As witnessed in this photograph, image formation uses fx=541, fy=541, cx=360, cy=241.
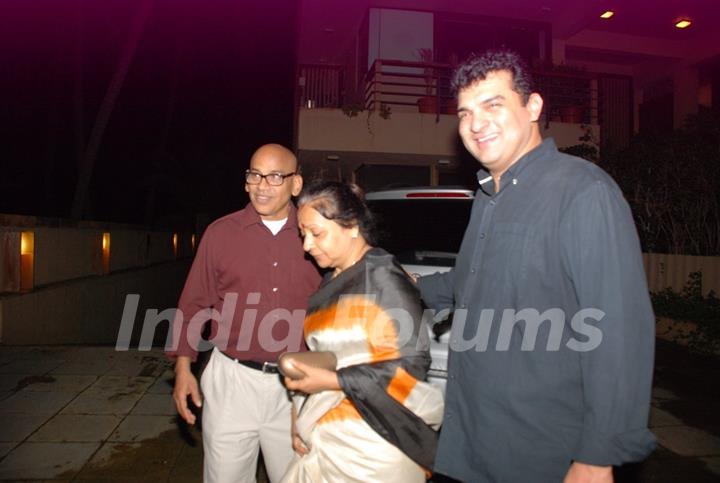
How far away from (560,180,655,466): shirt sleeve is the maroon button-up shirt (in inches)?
64.5

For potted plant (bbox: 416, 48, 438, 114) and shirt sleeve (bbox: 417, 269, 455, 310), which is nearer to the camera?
shirt sleeve (bbox: 417, 269, 455, 310)

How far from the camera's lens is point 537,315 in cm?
167

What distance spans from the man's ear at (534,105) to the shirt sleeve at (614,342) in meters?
0.50

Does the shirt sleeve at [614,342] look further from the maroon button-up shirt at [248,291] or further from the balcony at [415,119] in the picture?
the balcony at [415,119]

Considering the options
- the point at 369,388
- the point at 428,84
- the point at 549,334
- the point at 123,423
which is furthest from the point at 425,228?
the point at 428,84

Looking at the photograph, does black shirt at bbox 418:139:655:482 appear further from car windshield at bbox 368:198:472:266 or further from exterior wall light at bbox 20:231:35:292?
exterior wall light at bbox 20:231:35:292

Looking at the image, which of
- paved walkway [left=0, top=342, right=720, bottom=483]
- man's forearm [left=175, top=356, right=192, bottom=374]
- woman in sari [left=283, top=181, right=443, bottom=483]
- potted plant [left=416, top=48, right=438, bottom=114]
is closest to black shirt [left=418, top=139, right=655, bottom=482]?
woman in sari [left=283, top=181, right=443, bottom=483]

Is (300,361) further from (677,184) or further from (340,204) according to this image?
(677,184)

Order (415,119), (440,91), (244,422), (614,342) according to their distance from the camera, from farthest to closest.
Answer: (440,91) → (415,119) → (244,422) → (614,342)

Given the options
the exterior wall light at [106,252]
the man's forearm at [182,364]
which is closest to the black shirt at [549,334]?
the man's forearm at [182,364]

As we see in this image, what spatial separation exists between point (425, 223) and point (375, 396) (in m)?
2.53

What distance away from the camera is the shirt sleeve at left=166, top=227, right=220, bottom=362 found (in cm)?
286

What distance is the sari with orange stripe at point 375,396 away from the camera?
6.07ft

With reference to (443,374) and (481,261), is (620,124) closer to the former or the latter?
(443,374)
